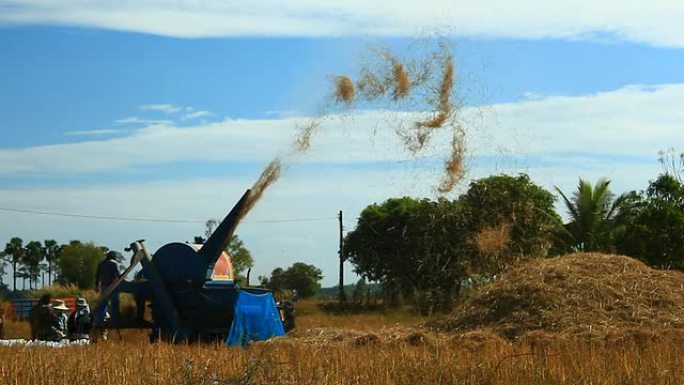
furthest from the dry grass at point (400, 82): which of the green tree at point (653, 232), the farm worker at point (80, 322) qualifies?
the green tree at point (653, 232)

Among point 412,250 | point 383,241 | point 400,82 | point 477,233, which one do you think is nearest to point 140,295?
point 400,82

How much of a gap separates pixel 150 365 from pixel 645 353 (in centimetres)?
534

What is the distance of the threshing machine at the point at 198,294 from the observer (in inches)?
658

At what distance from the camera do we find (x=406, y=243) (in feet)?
141

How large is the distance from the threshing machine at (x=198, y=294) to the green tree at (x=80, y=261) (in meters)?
29.0

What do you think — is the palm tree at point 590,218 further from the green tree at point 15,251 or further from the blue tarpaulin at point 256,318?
the green tree at point 15,251

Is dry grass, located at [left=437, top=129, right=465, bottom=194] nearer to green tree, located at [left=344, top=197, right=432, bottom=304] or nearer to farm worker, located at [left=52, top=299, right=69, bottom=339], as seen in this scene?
farm worker, located at [left=52, top=299, right=69, bottom=339]

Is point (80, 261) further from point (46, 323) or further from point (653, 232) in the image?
point (46, 323)

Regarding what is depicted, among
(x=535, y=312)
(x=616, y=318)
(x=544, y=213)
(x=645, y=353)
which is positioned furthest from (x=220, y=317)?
(x=544, y=213)

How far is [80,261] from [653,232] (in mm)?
29042

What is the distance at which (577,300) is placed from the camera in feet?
50.5

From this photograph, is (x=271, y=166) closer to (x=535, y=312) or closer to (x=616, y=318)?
(x=535, y=312)

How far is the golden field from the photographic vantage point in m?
9.15

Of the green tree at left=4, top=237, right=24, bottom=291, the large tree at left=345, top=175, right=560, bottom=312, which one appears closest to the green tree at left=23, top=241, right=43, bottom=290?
the green tree at left=4, top=237, right=24, bottom=291
